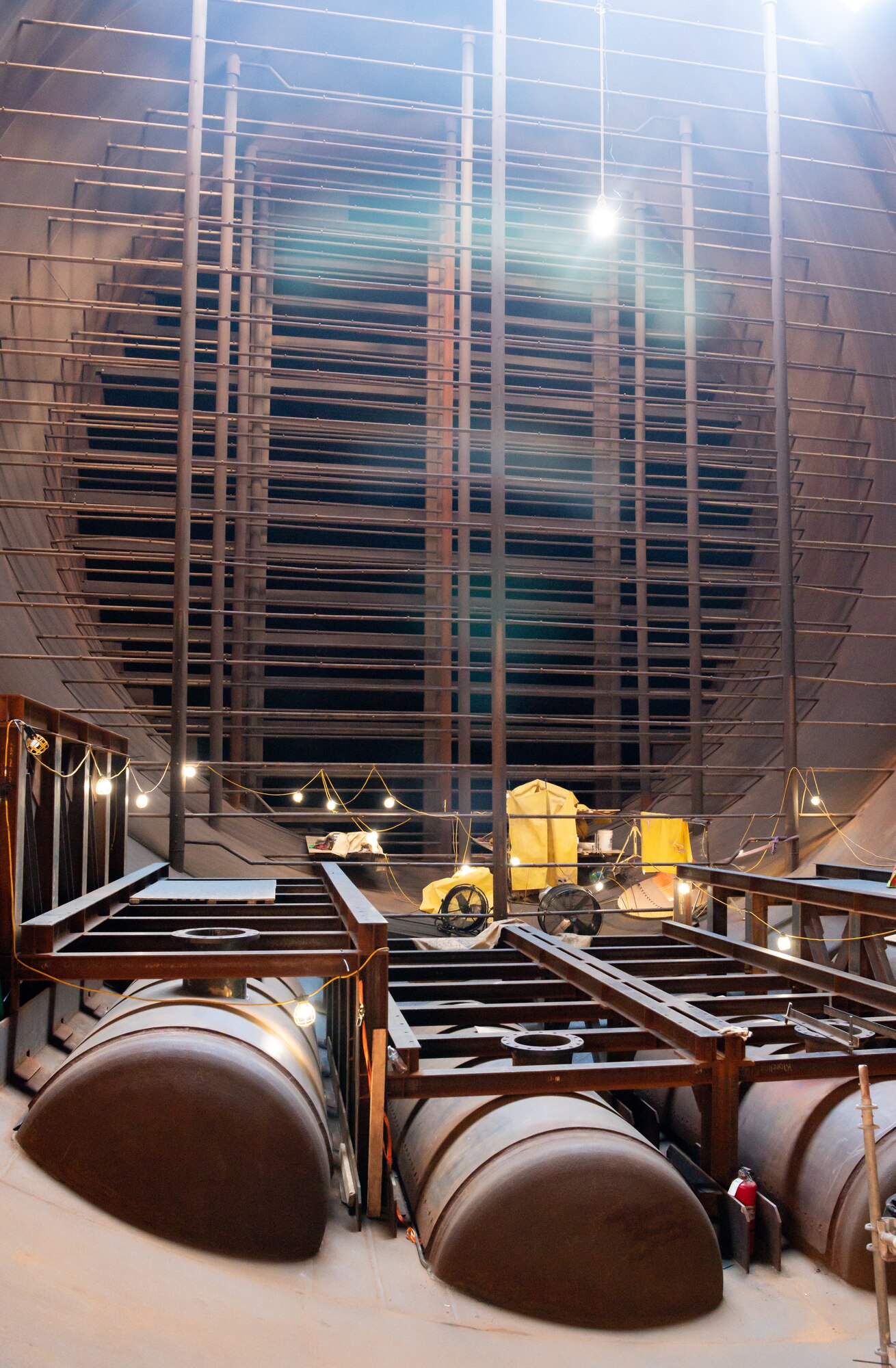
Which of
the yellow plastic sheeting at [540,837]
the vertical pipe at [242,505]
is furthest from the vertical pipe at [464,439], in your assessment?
the vertical pipe at [242,505]

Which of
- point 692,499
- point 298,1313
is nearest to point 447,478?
point 692,499

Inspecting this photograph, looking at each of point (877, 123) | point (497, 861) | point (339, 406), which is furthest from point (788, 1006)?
point (339, 406)

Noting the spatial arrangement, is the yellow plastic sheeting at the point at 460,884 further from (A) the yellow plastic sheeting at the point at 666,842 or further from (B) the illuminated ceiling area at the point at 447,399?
(A) the yellow plastic sheeting at the point at 666,842

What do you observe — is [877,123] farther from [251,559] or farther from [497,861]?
[497,861]

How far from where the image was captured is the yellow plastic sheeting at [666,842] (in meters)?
10.7

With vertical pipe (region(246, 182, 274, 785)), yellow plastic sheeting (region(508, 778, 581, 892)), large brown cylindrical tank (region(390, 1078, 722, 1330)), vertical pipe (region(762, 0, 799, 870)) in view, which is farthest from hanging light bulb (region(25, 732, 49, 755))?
vertical pipe (region(246, 182, 274, 785))

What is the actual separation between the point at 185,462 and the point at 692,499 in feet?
22.3

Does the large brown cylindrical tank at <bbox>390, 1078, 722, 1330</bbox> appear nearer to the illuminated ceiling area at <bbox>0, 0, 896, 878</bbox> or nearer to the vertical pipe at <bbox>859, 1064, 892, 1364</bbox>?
the vertical pipe at <bbox>859, 1064, 892, 1364</bbox>

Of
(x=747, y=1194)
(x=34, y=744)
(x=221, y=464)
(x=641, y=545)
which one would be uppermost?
(x=221, y=464)

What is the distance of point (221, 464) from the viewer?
11336 millimetres

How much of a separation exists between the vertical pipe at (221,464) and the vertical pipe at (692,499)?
18.6 feet

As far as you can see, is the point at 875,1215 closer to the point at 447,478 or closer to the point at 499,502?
the point at 499,502

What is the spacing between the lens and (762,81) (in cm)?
1430

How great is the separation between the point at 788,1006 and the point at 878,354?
35.6 feet
